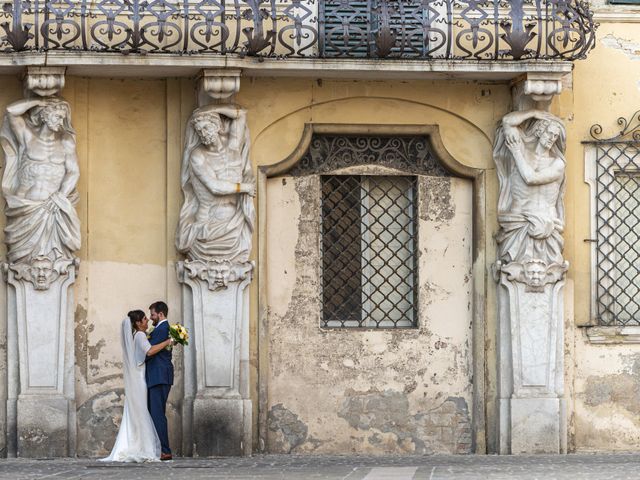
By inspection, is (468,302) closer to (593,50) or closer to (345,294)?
(345,294)

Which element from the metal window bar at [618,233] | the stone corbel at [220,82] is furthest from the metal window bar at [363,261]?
the metal window bar at [618,233]

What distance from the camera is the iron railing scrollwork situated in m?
19.3

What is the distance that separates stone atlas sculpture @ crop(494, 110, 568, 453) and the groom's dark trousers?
3051 millimetres

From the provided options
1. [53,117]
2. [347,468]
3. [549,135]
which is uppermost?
[53,117]

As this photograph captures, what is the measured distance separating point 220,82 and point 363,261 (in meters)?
2.20

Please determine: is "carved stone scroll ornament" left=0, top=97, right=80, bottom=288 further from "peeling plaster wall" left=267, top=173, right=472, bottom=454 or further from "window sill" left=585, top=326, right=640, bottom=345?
"window sill" left=585, top=326, right=640, bottom=345

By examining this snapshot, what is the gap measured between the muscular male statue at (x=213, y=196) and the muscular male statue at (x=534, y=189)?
2.34 m

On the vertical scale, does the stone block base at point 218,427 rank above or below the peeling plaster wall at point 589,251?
below

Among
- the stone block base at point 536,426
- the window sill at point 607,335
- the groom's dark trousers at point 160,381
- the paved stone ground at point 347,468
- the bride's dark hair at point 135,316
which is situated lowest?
the paved stone ground at point 347,468

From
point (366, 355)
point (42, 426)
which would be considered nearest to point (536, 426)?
point (366, 355)

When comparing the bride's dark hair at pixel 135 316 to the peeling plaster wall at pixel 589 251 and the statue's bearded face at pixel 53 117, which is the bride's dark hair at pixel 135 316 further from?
the peeling plaster wall at pixel 589 251

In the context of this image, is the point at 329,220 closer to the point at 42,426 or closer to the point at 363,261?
the point at 363,261

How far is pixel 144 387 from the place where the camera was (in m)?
18.2

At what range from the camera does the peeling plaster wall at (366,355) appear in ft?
62.2
